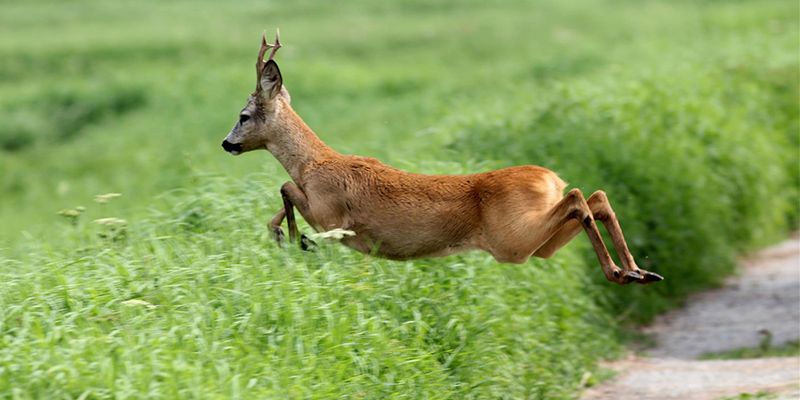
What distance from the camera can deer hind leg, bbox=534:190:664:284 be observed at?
643 cm

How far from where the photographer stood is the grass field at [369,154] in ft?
19.7

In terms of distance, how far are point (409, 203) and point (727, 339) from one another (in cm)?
433

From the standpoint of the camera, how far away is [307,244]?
705 cm

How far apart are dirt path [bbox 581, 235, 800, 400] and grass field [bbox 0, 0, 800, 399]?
0.79 feet

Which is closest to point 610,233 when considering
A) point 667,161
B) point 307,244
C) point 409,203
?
point 409,203

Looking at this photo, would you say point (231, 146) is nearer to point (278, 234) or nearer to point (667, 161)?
point (278, 234)

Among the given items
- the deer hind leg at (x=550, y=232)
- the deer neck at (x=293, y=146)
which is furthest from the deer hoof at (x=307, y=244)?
the deer hind leg at (x=550, y=232)

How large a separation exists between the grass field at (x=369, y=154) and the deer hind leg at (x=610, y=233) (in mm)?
827

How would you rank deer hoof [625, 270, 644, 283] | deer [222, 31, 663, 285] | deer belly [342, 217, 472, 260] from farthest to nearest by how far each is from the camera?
deer belly [342, 217, 472, 260]
deer [222, 31, 663, 285]
deer hoof [625, 270, 644, 283]

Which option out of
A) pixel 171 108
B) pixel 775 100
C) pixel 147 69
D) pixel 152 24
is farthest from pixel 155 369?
pixel 152 24

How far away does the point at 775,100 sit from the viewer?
14.9 metres

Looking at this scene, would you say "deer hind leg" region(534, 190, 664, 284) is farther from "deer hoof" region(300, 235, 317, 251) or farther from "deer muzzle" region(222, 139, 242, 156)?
"deer muzzle" region(222, 139, 242, 156)

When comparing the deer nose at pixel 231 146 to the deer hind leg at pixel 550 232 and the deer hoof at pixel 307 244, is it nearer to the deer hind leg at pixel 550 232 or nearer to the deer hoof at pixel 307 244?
the deer hoof at pixel 307 244

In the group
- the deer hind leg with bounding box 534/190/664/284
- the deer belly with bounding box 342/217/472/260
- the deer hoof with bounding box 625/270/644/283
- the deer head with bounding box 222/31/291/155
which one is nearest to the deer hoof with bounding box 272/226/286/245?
the deer belly with bounding box 342/217/472/260
